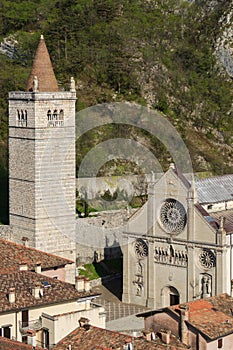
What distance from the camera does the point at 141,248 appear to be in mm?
59000

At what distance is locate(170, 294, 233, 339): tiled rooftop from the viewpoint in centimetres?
4016

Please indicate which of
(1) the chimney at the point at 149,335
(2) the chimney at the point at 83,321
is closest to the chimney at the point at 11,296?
(2) the chimney at the point at 83,321

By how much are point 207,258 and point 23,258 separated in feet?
38.9

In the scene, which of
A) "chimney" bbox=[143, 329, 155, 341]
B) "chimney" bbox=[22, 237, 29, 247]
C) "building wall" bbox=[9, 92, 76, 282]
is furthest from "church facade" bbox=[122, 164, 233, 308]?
"chimney" bbox=[143, 329, 155, 341]

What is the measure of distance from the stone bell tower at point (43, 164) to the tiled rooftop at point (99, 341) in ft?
56.6

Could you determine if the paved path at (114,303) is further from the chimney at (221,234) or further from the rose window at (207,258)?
the chimney at (221,234)

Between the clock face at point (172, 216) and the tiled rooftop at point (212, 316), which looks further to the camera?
the clock face at point (172, 216)

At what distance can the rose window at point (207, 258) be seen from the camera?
55.2 metres

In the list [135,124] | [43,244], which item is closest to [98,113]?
[135,124]

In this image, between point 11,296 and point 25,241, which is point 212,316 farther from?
point 25,241

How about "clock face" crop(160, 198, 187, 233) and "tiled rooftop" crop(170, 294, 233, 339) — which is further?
"clock face" crop(160, 198, 187, 233)

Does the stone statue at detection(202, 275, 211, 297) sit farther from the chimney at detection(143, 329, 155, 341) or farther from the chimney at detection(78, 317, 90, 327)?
the chimney at detection(78, 317, 90, 327)

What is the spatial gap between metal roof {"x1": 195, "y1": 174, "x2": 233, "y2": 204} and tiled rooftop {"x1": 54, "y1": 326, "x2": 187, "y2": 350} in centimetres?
2019

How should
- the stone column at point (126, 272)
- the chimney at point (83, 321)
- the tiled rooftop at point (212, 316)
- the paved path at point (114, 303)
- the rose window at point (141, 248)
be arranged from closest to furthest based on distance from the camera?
the chimney at point (83, 321)
the tiled rooftop at point (212, 316)
the paved path at point (114, 303)
the rose window at point (141, 248)
the stone column at point (126, 272)
